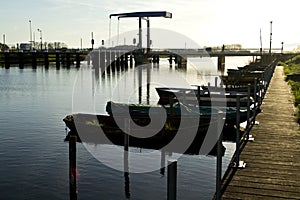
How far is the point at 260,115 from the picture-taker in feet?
56.2

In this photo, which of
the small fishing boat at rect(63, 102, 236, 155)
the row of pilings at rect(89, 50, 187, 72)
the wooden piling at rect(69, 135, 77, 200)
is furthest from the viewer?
the row of pilings at rect(89, 50, 187, 72)

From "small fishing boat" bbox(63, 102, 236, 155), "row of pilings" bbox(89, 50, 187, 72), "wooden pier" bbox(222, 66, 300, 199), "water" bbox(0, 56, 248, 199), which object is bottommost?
"water" bbox(0, 56, 248, 199)

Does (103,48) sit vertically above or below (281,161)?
above

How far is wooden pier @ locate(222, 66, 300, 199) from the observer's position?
303 inches

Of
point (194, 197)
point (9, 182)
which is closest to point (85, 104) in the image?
point (9, 182)

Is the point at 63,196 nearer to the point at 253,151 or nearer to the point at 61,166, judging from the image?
the point at 61,166

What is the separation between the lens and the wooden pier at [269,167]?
7.70 m

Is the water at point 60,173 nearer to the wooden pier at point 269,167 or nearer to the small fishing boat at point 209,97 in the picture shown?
the wooden pier at point 269,167

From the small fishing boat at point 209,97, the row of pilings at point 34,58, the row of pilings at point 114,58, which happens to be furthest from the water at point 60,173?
the row of pilings at point 34,58

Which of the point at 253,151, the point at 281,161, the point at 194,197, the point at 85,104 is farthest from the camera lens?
the point at 85,104

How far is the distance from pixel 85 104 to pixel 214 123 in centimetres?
1964

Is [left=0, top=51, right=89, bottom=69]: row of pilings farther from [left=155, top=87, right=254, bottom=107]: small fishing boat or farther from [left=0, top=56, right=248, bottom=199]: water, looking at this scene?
[left=0, top=56, right=248, bottom=199]: water

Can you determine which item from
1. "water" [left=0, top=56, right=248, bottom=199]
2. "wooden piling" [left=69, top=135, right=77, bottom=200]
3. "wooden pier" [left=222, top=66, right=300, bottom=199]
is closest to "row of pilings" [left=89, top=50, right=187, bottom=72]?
"water" [left=0, top=56, right=248, bottom=199]

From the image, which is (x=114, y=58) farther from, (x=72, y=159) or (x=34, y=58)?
(x=72, y=159)
